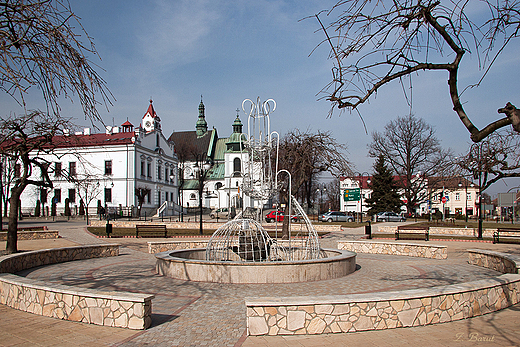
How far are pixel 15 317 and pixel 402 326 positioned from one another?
6498 mm

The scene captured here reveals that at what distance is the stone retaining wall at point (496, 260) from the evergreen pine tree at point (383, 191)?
41528 millimetres

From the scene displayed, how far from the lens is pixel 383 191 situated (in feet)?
180

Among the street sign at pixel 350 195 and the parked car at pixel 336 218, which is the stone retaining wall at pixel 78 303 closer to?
the street sign at pixel 350 195

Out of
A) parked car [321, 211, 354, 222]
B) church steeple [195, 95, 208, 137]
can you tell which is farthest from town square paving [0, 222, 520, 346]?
church steeple [195, 95, 208, 137]

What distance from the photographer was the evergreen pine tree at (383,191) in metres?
53.8

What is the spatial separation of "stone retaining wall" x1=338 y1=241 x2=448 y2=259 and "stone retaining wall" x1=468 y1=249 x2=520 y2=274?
154 centimetres

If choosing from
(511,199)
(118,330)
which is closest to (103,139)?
(511,199)

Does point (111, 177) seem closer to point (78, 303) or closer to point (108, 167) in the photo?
point (108, 167)

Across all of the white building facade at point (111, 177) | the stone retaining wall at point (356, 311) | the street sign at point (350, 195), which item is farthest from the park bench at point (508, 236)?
the white building facade at point (111, 177)

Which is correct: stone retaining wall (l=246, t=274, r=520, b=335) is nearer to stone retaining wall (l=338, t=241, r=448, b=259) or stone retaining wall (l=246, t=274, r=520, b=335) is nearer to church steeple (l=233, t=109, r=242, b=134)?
stone retaining wall (l=338, t=241, r=448, b=259)

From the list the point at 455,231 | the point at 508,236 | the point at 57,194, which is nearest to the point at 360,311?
the point at 508,236

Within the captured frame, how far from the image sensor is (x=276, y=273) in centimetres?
961

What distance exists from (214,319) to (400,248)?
1231 centimetres

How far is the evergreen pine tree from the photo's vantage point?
5375 centimetres
